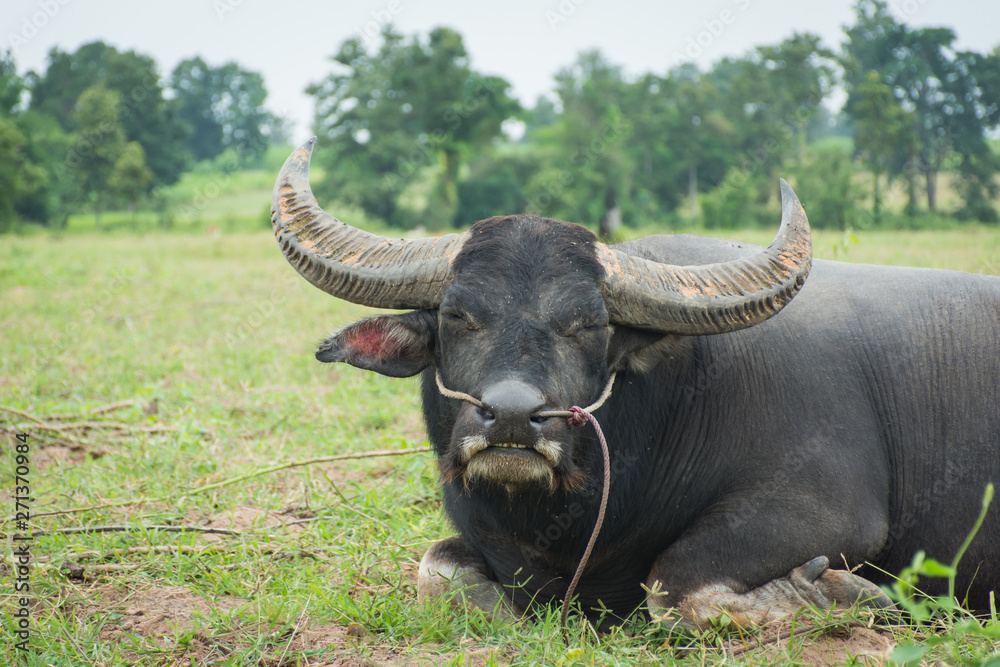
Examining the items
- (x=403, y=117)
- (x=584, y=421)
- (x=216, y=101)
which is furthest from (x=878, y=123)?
(x=216, y=101)

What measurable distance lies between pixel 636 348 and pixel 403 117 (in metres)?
40.9

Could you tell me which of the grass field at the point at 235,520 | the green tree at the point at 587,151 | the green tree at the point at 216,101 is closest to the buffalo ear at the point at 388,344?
the grass field at the point at 235,520

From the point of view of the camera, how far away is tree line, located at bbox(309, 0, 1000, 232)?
33.6 meters

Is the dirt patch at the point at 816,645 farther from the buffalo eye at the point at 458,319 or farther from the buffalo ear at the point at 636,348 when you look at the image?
the buffalo eye at the point at 458,319

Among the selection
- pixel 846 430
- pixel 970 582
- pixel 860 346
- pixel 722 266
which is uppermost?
pixel 722 266

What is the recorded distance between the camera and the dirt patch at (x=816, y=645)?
2.41 metres

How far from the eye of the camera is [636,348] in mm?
2865

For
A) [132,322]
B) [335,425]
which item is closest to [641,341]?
[335,425]

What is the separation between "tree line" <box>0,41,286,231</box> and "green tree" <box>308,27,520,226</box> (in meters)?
9.13

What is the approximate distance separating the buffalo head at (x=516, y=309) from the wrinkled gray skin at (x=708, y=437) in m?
0.01

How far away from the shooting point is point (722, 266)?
286 centimetres

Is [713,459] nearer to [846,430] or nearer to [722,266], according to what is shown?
[846,430]

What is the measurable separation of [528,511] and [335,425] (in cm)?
279

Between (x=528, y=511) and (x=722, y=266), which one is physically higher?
(x=722, y=266)
